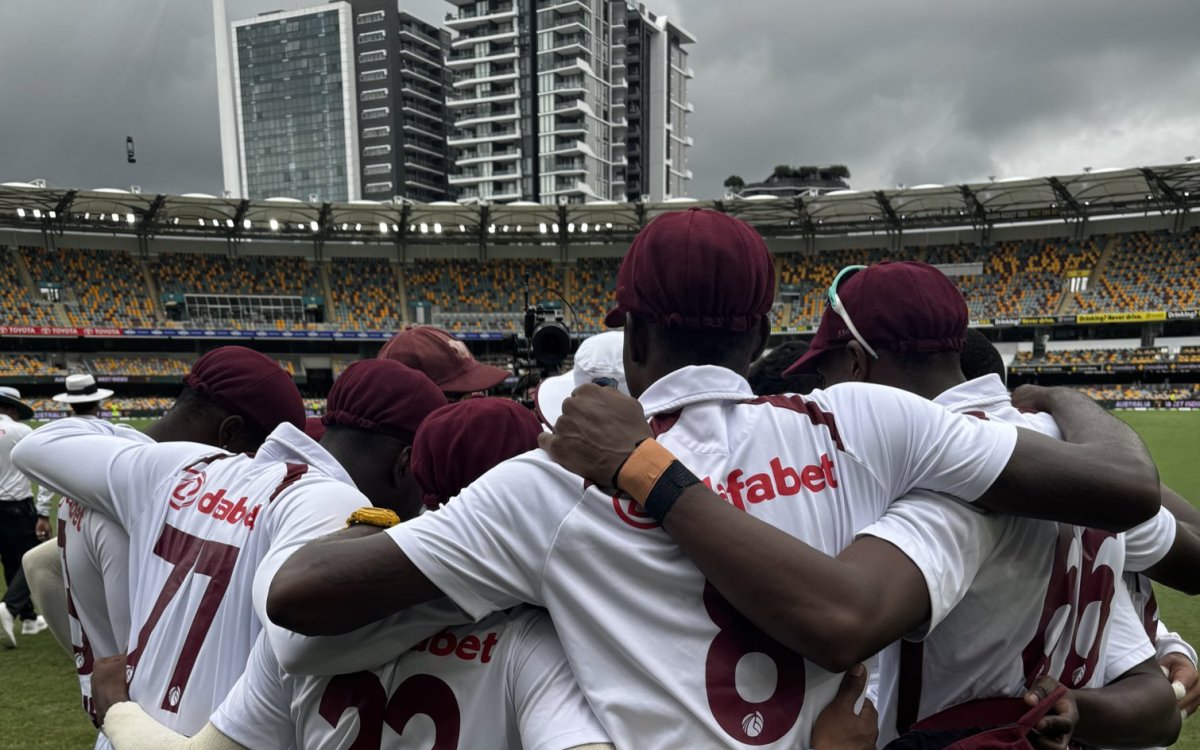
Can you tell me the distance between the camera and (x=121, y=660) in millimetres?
1980

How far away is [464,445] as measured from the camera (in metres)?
1.60

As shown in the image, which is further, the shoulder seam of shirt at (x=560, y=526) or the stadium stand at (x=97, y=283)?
the stadium stand at (x=97, y=283)

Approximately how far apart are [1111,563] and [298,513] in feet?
5.93

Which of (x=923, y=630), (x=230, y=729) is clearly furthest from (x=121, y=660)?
(x=923, y=630)

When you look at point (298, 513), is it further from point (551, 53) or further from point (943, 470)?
point (551, 53)

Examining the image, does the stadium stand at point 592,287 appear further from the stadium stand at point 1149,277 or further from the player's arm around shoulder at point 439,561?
the player's arm around shoulder at point 439,561

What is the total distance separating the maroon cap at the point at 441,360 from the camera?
3.19 meters

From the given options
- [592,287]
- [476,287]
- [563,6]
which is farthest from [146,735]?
[563,6]

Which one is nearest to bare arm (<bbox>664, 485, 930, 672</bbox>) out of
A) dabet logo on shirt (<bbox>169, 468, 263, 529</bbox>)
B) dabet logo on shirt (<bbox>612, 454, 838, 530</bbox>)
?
dabet logo on shirt (<bbox>612, 454, 838, 530</bbox>)

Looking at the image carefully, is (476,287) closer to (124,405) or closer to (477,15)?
(124,405)

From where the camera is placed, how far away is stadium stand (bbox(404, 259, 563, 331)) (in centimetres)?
3684

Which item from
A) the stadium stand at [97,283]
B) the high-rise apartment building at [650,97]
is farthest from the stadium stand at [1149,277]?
the stadium stand at [97,283]

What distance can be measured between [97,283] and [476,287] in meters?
17.6

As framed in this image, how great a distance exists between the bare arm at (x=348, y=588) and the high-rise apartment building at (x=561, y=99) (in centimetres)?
6602
